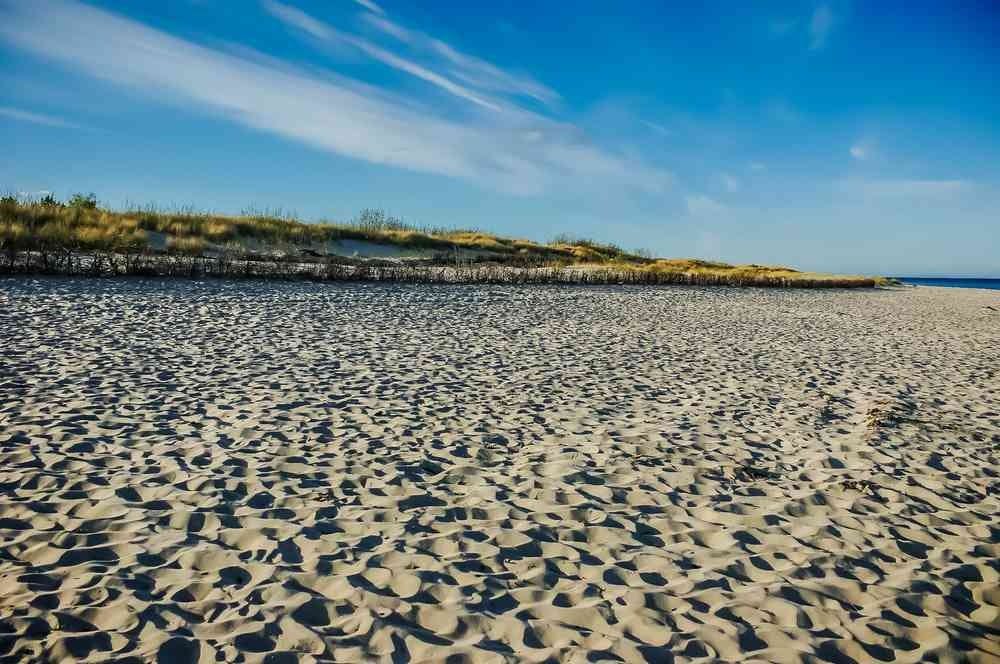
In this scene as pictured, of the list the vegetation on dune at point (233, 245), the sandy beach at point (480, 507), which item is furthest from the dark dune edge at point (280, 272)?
the sandy beach at point (480, 507)

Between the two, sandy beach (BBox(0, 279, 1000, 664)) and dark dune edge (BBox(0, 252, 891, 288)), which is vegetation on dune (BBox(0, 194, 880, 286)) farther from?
sandy beach (BBox(0, 279, 1000, 664))

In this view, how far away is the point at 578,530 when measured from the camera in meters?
4.64

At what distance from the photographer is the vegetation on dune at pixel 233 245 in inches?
891

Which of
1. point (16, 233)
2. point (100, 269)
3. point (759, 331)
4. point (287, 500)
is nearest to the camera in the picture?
point (287, 500)

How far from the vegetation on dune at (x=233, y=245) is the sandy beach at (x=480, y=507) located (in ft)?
41.5

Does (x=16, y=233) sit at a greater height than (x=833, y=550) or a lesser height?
greater

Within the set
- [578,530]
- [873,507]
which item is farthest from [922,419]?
[578,530]

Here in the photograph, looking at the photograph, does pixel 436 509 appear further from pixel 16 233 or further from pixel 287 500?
pixel 16 233

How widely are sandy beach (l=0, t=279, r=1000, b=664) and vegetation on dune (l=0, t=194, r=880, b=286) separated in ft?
41.5

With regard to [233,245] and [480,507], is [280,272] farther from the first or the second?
[480,507]

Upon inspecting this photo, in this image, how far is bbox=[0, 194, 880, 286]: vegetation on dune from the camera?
2264cm

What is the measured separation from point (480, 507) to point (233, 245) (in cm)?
3236

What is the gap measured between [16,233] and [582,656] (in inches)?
1185

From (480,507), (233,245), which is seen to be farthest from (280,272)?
(480,507)
